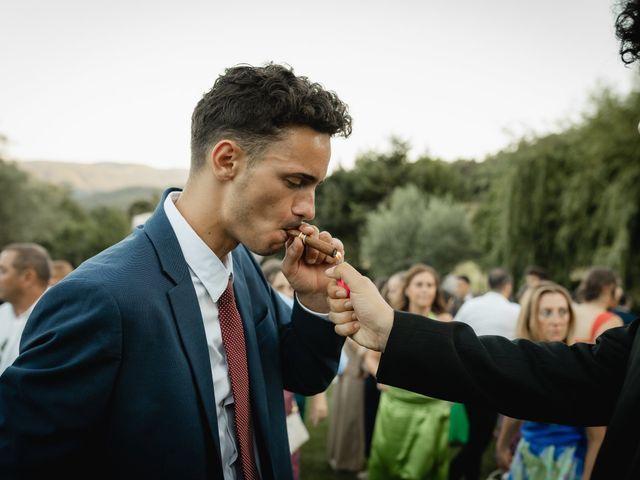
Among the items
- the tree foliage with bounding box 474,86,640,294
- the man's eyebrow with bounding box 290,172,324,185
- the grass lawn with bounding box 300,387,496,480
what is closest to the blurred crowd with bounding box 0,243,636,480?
the grass lawn with bounding box 300,387,496,480

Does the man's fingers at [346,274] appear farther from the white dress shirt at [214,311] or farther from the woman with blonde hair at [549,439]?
the woman with blonde hair at [549,439]

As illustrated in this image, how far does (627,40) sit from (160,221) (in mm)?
1828

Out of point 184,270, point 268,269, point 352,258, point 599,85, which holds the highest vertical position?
point 599,85

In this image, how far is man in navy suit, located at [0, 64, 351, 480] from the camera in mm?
1643

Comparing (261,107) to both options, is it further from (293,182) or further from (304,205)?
(304,205)

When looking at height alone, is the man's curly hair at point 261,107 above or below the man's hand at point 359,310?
above

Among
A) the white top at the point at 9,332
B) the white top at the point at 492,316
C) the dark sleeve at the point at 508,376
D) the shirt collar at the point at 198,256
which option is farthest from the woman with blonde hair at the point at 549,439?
the white top at the point at 9,332

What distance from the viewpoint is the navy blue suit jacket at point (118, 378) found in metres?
1.63

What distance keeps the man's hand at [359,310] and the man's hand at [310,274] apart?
90 millimetres

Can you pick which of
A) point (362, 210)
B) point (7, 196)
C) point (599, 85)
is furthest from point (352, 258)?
point (599, 85)

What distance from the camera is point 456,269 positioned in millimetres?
36781

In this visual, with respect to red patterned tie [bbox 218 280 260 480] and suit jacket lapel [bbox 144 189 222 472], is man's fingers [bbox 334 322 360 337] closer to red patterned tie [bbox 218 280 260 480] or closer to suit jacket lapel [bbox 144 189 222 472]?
red patterned tie [bbox 218 280 260 480]

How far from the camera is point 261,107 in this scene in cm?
201

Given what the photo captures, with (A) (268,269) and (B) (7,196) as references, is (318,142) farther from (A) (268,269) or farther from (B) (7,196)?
(B) (7,196)
